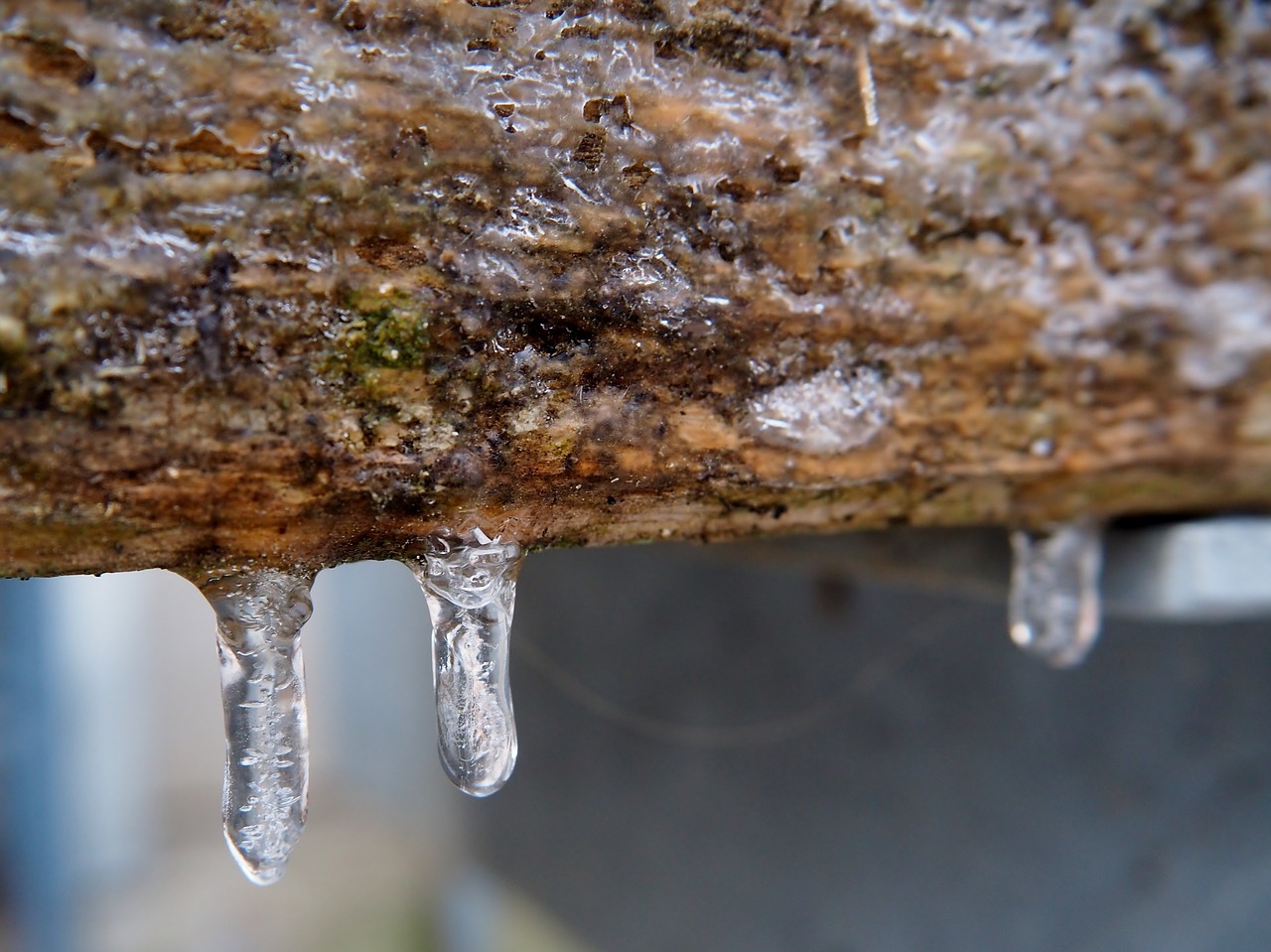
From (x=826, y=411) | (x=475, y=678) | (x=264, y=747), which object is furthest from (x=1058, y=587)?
(x=264, y=747)

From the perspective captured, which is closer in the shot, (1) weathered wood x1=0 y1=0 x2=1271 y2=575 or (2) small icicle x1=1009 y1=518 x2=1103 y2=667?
(1) weathered wood x1=0 y1=0 x2=1271 y2=575

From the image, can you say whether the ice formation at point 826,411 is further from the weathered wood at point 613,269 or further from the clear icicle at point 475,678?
the clear icicle at point 475,678

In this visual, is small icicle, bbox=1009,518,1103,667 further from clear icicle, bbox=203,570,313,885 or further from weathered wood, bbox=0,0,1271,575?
clear icicle, bbox=203,570,313,885

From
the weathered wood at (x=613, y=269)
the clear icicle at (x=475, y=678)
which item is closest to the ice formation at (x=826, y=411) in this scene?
the weathered wood at (x=613, y=269)

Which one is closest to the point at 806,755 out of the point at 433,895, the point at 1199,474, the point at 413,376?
the point at 1199,474

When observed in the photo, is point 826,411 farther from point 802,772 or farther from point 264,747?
point 802,772

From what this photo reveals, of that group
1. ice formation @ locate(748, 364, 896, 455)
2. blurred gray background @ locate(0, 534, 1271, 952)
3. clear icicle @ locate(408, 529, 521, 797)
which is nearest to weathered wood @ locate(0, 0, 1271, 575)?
ice formation @ locate(748, 364, 896, 455)

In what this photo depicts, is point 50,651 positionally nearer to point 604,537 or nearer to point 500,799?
point 500,799
